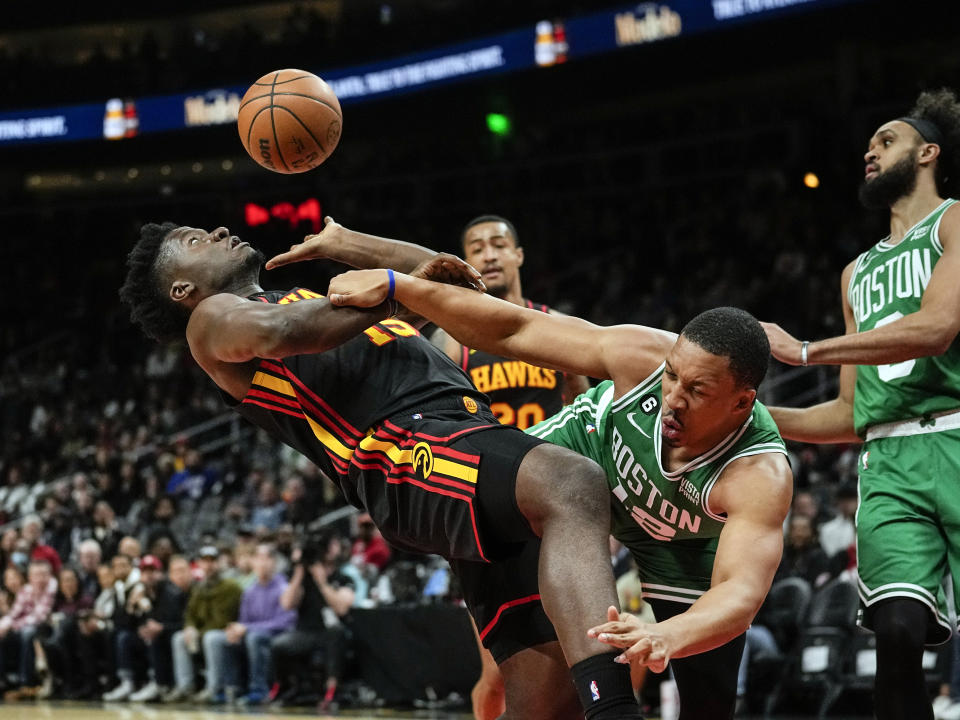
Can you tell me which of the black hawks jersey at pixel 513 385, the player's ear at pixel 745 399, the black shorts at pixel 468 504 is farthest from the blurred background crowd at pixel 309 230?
the player's ear at pixel 745 399

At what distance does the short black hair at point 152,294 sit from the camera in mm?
4289

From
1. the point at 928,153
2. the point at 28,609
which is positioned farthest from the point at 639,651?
the point at 28,609

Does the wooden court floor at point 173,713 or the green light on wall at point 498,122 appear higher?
the green light on wall at point 498,122

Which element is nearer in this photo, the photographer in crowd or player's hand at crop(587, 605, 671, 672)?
player's hand at crop(587, 605, 671, 672)

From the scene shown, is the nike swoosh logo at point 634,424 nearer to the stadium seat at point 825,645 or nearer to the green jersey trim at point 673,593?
the green jersey trim at point 673,593

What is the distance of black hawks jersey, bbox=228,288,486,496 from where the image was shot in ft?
12.7

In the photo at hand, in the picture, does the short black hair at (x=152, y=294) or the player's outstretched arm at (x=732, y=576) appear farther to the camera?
the short black hair at (x=152, y=294)

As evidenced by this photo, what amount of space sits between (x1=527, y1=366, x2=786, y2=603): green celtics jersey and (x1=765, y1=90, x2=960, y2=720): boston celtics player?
0.54 metres

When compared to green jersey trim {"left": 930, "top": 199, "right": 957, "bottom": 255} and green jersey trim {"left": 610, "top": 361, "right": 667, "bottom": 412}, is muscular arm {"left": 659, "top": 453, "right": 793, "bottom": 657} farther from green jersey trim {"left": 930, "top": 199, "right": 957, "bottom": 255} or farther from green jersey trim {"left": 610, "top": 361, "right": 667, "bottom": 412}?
green jersey trim {"left": 930, "top": 199, "right": 957, "bottom": 255}

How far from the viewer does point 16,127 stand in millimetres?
21797

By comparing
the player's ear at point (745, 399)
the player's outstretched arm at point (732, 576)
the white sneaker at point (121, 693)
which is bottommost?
the white sneaker at point (121, 693)

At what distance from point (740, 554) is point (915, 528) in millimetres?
1124

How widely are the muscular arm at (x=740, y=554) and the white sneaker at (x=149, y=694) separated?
31.4ft

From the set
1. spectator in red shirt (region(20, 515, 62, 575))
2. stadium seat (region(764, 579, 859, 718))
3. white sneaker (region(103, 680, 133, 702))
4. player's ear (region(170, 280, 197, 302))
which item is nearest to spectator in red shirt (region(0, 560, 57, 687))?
spectator in red shirt (region(20, 515, 62, 575))
